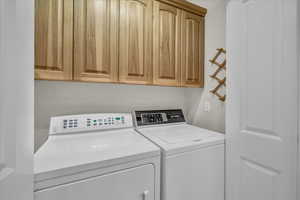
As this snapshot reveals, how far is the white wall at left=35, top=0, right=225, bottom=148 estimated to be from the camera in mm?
1379

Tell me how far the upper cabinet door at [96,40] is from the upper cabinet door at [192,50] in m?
Result: 0.83

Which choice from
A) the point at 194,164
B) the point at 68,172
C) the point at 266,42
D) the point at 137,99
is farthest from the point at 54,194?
the point at 266,42

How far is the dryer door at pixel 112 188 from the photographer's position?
2.35ft

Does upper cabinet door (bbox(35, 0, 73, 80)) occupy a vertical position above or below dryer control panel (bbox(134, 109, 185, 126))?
above

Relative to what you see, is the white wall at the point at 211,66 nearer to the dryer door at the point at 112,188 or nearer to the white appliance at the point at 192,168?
the white appliance at the point at 192,168

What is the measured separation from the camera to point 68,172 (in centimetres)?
73

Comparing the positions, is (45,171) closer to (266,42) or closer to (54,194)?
(54,194)

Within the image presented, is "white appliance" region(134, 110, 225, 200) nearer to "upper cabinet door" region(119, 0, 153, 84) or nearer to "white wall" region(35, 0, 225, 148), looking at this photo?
"white wall" region(35, 0, 225, 148)

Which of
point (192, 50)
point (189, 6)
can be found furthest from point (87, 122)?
point (189, 6)

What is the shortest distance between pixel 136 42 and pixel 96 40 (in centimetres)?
38

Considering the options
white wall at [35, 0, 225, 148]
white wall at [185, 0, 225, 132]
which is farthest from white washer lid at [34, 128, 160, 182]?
white wall at [185, 0, 225, 132]

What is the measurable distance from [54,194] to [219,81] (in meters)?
1.74

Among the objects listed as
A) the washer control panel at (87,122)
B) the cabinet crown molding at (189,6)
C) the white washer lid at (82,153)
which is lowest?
the white washer lid at (82,153)

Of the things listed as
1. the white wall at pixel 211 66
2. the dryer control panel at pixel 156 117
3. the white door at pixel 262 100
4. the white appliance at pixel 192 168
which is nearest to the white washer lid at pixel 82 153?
the white appliance at pixel 192 168
